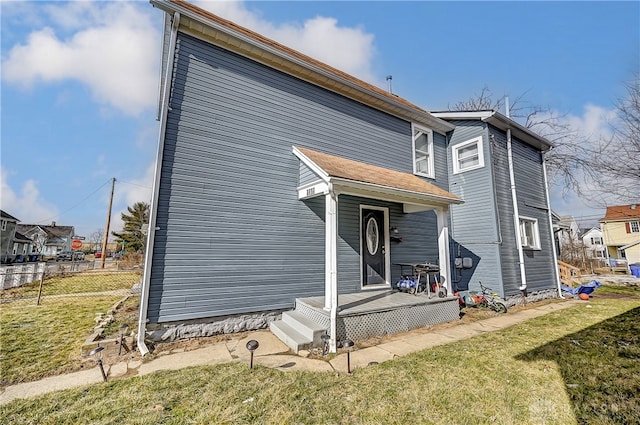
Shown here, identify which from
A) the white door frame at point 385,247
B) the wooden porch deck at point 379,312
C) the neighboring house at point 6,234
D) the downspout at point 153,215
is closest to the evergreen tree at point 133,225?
the neighboring house at point 6,234

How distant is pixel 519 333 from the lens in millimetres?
5383

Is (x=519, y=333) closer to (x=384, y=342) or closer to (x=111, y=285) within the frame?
(x=384, y=342)

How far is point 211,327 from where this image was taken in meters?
5.12

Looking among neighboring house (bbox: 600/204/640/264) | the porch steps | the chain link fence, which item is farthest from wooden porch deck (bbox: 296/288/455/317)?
neighboring house (bbox: 600/204/640/264)

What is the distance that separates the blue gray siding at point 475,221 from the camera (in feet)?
27.5

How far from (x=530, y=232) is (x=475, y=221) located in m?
2.82

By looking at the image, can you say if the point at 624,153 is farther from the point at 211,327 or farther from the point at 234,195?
the point at 211,327

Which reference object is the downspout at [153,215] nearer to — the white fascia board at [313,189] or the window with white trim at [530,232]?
the white fascia board at [313,189]

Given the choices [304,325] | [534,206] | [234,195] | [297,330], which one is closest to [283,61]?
[234,195]

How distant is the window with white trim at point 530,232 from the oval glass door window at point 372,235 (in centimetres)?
578

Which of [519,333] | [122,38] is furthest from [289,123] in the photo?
[519,333]

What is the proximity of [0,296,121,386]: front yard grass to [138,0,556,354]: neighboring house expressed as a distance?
46.3 inches

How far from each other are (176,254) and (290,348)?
2.71m

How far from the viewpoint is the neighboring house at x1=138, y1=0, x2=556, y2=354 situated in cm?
505
